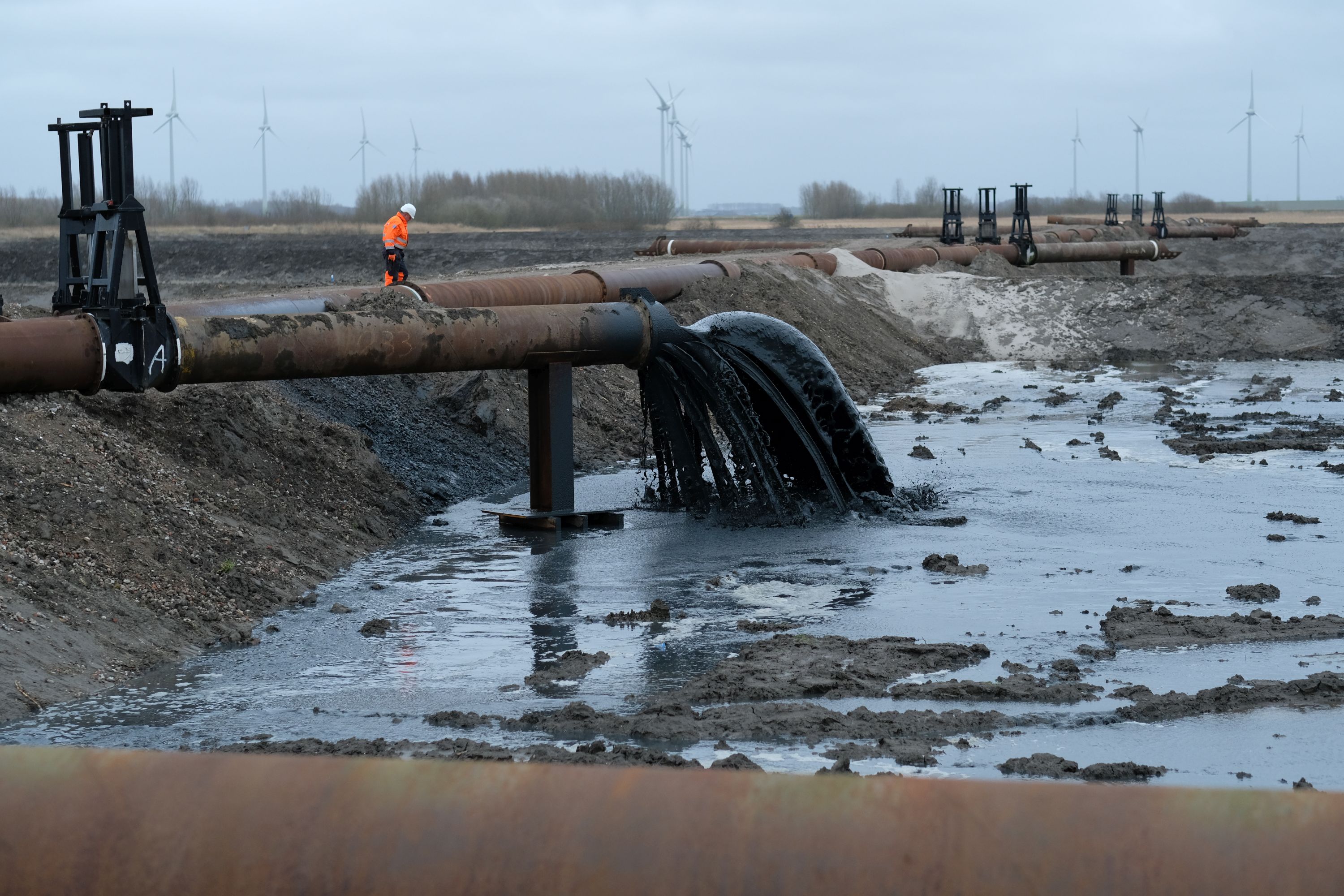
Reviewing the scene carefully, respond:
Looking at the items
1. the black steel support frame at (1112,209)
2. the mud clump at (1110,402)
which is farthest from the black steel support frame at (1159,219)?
the mud clump at (1110,402)

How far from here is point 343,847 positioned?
147 centimetres

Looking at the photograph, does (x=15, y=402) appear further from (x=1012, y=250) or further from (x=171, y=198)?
(x=171, y=198)

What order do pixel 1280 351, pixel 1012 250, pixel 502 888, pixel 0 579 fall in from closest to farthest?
pixel 502 888, pixel 0 579, pixel 1280 351, pixel 1012 250

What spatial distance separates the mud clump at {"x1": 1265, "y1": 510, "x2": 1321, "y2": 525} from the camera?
11.3 metres

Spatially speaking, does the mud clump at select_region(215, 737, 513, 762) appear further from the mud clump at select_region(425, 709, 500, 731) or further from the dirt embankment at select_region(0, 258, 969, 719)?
the dirt embankment at select_region(0, 258, 969, 719)

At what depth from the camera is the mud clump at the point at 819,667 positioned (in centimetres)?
687

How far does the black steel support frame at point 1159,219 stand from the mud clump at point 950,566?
158ft

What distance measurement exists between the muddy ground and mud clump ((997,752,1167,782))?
508mm

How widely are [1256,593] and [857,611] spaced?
8.13 feet

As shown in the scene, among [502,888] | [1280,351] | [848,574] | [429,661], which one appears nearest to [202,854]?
[502,888]

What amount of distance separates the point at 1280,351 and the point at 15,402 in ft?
76.2

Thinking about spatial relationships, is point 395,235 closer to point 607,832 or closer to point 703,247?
point 607,832

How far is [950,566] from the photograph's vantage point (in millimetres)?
9875

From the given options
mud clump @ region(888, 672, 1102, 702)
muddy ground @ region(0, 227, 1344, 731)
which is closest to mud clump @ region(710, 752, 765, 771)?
muddy ground @ region(0, 227, 1344, 731)
